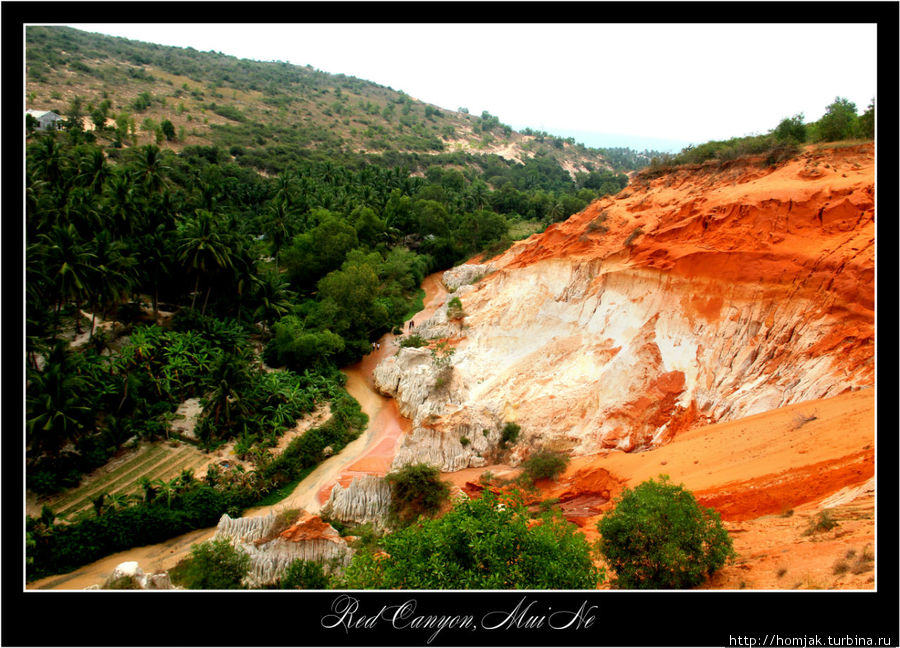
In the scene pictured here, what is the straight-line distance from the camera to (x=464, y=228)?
48.8 metres

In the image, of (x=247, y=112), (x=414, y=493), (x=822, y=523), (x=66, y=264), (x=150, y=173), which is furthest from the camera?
(x=247, y=112)

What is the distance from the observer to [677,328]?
20625 mm

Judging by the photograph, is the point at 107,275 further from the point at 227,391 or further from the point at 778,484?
the point at 778,484

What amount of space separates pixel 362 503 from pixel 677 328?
14.1 m

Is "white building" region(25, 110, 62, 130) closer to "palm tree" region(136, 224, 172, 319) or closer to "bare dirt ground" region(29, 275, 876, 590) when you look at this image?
"palm tree" region(136, 224, 172, 319)

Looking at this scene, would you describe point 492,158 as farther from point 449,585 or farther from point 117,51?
point 449,585

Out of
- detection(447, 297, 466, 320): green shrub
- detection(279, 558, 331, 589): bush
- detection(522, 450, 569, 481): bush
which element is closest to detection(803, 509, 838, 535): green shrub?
detection(522, 450, 569, 481): bush

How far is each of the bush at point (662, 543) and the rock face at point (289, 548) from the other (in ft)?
25.1

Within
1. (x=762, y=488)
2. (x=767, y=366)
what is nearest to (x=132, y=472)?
(x=762, y=488)

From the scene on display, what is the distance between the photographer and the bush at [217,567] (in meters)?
13.1

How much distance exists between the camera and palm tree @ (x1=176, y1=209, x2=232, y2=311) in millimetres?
24734

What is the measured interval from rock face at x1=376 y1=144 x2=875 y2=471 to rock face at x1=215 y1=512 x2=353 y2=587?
6.16 meters

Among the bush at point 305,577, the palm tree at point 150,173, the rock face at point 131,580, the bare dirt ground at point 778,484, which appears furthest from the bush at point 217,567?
the palm tree at point 150,173

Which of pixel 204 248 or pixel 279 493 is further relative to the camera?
pixel 204 248
